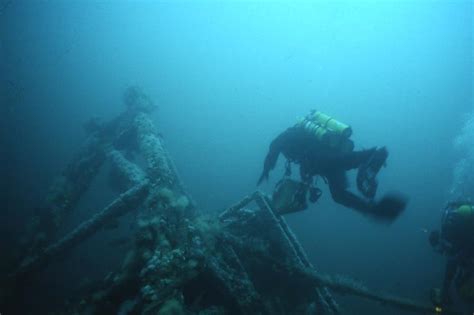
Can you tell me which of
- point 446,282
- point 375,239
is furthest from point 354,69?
point 446,282

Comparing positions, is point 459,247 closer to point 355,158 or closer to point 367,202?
point 367,202

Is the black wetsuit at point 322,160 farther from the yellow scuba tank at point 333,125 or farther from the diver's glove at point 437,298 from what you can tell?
the diver's glove at point 437,298

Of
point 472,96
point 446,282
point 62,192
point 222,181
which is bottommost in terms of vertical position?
point 446,282

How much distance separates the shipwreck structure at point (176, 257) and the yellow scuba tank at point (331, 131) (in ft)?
4.86

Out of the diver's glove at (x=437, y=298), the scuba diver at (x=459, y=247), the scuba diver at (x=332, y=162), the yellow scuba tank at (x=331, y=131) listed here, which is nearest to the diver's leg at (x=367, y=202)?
the scuba diver at (x=332, y=162)

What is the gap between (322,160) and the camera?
4820 millimetres

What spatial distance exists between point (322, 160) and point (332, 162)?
148mm

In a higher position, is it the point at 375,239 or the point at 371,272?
the point at 375,239

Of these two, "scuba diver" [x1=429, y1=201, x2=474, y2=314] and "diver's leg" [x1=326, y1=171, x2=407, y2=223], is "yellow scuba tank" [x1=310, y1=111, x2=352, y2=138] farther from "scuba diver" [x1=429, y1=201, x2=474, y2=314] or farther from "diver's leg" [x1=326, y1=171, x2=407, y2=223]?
"scuba diver" [x1=429, y1=201, x2=474, y2=314]

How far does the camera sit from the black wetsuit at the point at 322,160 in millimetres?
4637

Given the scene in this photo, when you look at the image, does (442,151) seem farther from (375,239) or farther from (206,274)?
(206,274)

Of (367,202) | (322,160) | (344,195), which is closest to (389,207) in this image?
(367,202)

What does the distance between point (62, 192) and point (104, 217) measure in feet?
6.87

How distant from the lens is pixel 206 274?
406 cm
